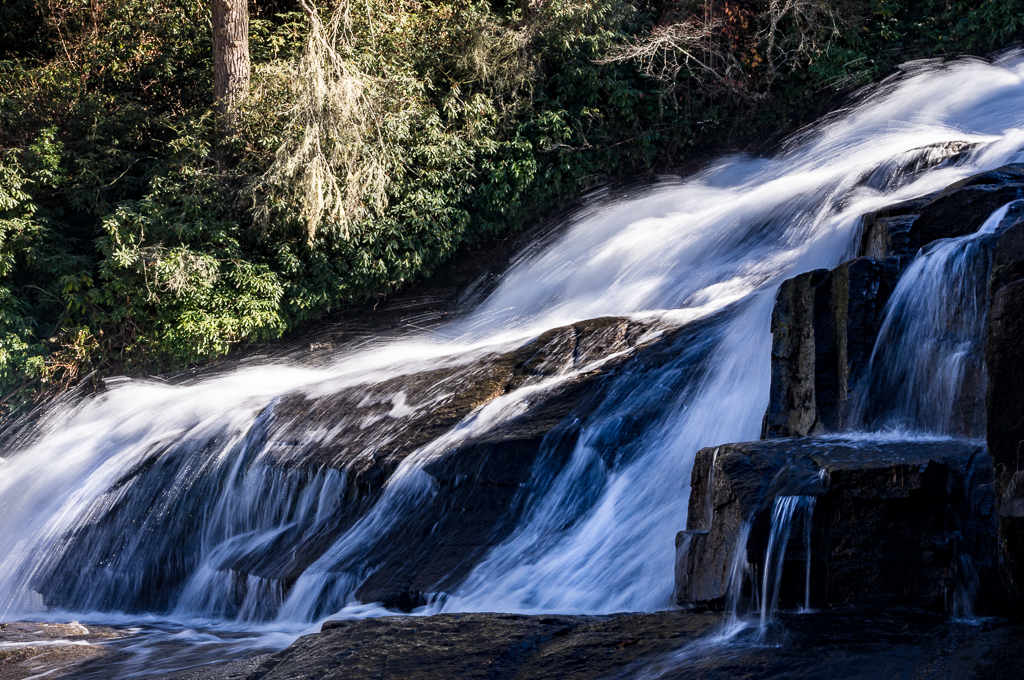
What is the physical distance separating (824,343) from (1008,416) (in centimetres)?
258

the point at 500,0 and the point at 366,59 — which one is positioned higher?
the point at 500,0

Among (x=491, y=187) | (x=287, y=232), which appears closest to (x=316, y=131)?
(x=287, y=232)

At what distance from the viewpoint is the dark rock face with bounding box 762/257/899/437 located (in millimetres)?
6566

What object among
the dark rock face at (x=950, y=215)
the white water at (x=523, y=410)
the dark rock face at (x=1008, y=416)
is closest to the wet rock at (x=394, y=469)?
the white water at (x=523, y=410)

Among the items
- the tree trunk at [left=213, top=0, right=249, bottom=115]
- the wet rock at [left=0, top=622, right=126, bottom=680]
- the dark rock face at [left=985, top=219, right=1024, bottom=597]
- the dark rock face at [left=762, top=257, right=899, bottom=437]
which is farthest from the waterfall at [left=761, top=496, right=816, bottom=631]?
the tree trunk at [left=213, top=0, right=249, bottom=115]

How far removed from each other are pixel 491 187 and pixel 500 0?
4775 mm

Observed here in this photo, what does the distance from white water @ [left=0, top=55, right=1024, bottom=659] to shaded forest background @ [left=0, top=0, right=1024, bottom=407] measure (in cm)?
120

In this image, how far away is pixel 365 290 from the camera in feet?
51.7

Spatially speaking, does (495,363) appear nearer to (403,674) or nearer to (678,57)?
(403,674)

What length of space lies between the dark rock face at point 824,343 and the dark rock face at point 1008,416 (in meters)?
2.16

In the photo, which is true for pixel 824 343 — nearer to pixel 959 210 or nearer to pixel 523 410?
pixel 959 210

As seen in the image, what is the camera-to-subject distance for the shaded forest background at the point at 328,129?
48.7 ft

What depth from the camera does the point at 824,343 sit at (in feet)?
22.2

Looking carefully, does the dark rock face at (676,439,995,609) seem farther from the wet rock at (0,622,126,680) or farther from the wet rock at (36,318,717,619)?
the wet rock at (0,622,126,680)
